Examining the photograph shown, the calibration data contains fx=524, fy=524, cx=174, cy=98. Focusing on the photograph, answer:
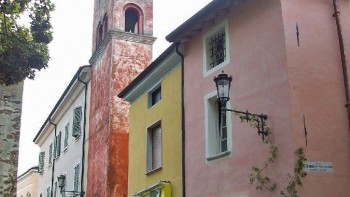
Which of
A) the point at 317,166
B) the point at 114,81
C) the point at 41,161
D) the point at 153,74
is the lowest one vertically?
the point at 317,166

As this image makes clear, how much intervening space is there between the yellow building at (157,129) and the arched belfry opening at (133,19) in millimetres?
5081

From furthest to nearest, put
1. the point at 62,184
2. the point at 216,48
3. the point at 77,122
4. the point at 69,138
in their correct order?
the point at 69,138, the point at 77,122, the point at 62,184, the point at 216,48

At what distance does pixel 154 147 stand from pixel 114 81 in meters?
5.61

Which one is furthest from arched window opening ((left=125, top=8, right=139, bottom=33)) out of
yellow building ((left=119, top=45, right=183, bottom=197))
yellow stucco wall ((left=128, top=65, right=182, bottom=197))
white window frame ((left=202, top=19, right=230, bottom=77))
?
white window frame ((left=202, top=19, right=230, bottom=77))

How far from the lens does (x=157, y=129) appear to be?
57.7 ft

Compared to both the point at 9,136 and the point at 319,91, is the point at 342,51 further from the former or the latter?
the point at 9,136

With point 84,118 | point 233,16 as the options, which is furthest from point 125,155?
point 233,16

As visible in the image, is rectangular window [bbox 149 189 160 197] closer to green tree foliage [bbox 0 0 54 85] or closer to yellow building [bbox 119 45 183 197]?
yellow building [bbox 119 45 183 197]

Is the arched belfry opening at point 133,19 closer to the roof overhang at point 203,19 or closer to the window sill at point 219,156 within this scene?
the roof overhang at point 203,19

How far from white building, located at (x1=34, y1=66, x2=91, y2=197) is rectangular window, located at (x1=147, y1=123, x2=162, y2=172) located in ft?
27.9

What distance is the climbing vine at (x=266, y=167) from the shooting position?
1020 centimetres

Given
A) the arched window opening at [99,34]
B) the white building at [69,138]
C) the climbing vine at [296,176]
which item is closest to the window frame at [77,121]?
the white building at [69,138]

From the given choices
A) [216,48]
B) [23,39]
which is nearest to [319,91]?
[216,48]

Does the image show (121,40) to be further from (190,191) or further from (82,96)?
(190,191)
